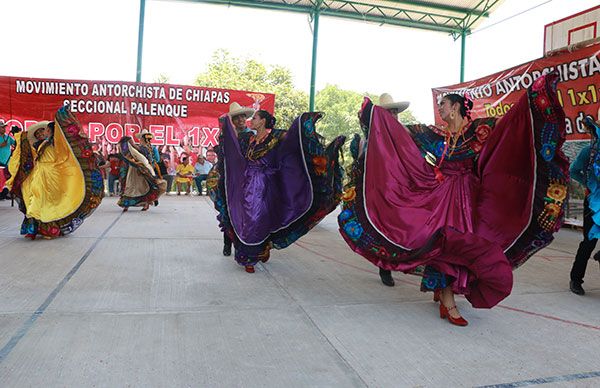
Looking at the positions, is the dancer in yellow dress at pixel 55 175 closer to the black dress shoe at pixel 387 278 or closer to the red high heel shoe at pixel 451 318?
the black dress shoe at pixel 387 278

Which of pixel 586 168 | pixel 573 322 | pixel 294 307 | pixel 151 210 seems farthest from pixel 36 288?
pixel 151 210

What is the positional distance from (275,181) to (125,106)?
10239mm

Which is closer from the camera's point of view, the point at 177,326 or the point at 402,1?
the point at 177,326

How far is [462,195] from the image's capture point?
3455 millimetres

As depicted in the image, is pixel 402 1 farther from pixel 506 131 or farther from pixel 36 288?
pixel 36 288

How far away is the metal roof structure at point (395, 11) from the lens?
14224 millimetres

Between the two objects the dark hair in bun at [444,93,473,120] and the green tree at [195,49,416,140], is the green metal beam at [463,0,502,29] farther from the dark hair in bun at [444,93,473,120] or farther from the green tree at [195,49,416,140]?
the green tree at [195,49,416,140]

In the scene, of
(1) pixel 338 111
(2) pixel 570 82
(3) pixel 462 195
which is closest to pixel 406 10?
(2) pixel 570 82

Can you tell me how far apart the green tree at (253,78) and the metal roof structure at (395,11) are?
1623 cm

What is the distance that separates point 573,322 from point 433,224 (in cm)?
121

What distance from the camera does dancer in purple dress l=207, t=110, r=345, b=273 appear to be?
464 cm

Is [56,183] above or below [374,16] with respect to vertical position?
below

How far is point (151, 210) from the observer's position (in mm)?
9930

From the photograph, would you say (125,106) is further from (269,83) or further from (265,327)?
(269,83)
